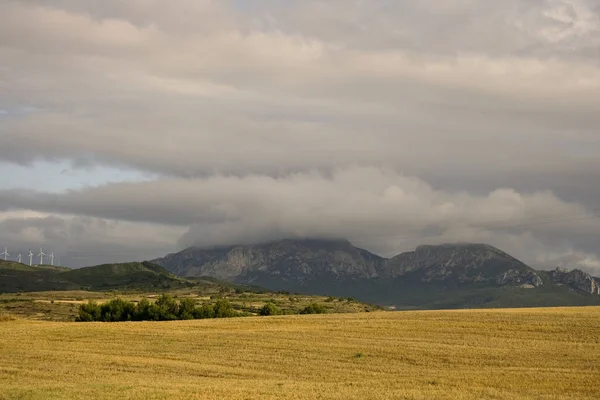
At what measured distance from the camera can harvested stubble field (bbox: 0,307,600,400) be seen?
44656 millimetres

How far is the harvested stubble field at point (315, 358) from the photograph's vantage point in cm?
4466

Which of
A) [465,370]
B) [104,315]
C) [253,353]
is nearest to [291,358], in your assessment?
[253,353]

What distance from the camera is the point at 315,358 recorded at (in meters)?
60.3

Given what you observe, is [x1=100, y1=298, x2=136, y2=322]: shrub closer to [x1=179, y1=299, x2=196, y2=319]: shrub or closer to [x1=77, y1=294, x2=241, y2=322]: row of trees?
[x1=77, y1=294, x2=241, y2=322]: row of trees

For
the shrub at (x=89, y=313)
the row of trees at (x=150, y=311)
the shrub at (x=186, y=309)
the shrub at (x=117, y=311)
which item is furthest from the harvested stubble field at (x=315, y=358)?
the shrub at (x=186, y=309)

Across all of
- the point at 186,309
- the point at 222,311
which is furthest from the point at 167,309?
the point at 222,311

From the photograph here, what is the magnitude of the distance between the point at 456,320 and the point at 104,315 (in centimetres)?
6771

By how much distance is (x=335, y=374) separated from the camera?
52500mm

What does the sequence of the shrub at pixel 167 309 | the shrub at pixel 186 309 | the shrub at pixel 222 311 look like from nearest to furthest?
the shrub at pixel 167 309
the shrub at pixel 186 309
the shrub at pixel 222 311

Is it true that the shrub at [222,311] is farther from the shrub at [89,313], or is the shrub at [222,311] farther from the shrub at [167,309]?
the shrub at [89,313]

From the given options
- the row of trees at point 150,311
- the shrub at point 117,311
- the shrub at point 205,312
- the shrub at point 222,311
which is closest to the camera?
the shrub at point 117,311

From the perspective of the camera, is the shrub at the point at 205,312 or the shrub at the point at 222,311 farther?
the shrub at the point at 222,311

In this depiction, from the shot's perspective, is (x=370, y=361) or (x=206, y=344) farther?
(x=206, y=344)

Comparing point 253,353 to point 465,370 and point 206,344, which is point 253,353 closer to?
point 206,344
